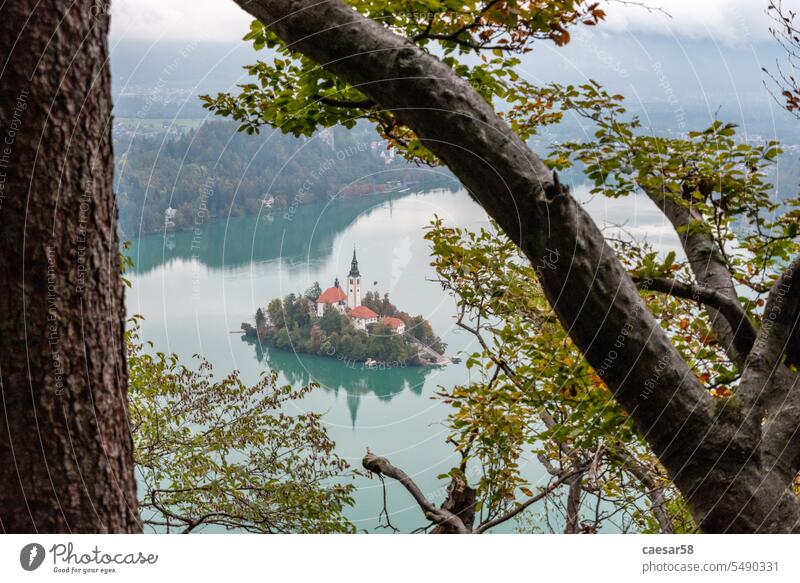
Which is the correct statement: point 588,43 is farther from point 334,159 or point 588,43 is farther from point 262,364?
point 262,364

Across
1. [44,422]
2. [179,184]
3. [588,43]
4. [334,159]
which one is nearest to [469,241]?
[334,159]

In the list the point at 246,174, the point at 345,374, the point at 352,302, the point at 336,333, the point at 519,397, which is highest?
the point at 246,174

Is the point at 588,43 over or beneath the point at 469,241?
over

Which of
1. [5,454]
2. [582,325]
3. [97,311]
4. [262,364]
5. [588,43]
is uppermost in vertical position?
[588,43]

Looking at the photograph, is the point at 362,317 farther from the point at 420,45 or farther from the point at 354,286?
the point at 420,45

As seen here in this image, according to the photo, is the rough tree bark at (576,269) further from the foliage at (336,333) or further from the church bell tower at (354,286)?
the foliage at (336,333)

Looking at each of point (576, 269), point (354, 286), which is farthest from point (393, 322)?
point (576, 269)

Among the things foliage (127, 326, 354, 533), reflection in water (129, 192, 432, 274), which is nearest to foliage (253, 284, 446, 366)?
reflection in water (129, 192, 432, 274)

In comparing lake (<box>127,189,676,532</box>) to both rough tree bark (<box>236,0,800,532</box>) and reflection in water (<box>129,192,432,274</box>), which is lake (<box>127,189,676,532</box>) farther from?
rough tree bark (<box>236,0,800,532</box>)
